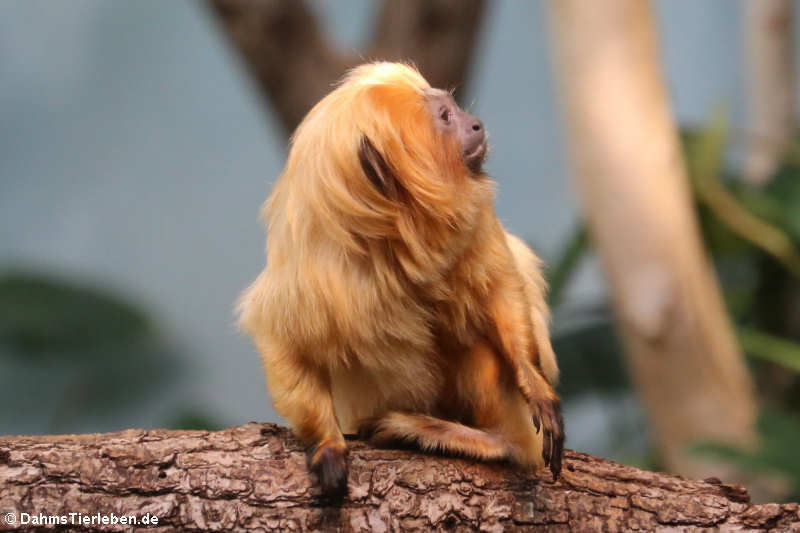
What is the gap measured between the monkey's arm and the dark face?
34cm

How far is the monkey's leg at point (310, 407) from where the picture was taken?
2.16m

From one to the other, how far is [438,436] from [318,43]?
11.7 feet

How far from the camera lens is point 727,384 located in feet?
15.9

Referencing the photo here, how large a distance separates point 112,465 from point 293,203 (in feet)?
2.38

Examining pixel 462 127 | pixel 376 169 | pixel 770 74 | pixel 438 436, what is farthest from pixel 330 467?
pixel 770 74

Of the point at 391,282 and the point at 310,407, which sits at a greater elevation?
the point at 391,282

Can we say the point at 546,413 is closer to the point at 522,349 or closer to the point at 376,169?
the point at 522,349

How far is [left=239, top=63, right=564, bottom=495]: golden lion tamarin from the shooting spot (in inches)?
86.6

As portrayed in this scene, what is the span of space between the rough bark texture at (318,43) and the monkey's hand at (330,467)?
3.36m

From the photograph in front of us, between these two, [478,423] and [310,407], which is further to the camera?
[478,423]

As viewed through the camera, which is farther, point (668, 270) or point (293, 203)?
point (668, 270)

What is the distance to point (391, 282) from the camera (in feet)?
7.36

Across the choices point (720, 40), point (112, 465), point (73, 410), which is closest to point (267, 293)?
point (112, 465)

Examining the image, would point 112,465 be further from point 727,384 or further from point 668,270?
point 727,384
